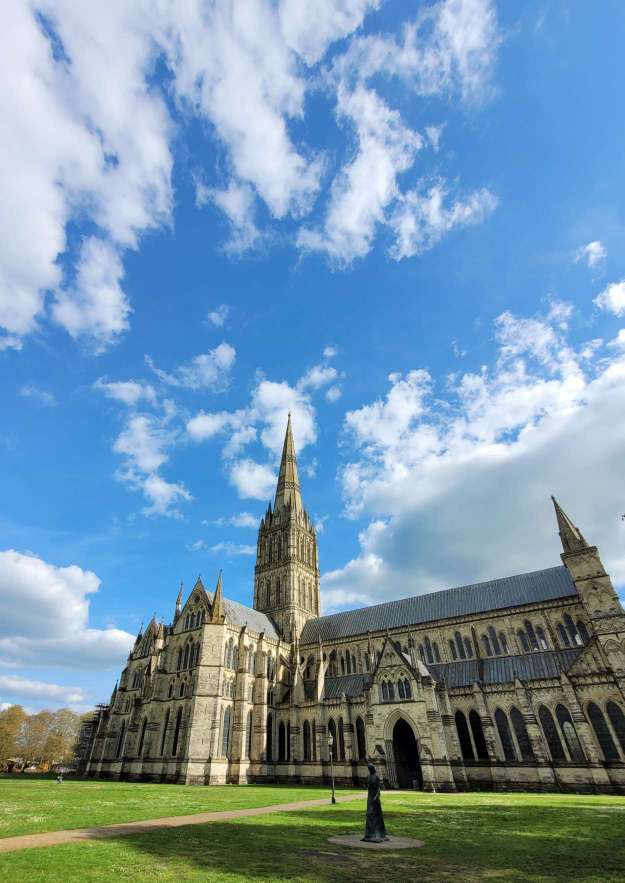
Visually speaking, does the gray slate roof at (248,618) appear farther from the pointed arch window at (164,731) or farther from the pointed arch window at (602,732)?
the pointed arch window at (602,732)

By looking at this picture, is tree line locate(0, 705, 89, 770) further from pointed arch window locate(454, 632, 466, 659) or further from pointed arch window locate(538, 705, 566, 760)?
pointed arch window locate(538, 705, 566, 760)

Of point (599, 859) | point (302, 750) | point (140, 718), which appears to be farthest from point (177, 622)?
point (599, 859)

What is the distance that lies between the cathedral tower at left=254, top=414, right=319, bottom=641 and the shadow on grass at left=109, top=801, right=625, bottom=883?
43565 mm

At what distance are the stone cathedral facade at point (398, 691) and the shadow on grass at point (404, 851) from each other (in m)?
18.6

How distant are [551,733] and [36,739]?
329 feet

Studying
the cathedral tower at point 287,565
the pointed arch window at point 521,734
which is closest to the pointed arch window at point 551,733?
the pointed arch window at point 521,734

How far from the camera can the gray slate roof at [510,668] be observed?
122 ft

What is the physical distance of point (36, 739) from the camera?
9006cm

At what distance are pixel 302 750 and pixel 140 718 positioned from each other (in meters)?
17.6

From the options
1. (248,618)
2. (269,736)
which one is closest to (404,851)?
(269,736)

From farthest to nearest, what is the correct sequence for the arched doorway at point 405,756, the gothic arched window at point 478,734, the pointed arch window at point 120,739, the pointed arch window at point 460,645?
the pointed arch window at point 120,739 < the pointed arch window at point 460,645 < the arched doorway at point 405,756 < the gothic arched window at point 478,734

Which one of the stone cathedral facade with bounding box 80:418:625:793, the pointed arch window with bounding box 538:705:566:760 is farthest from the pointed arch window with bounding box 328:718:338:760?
the pointed arch window with bounding box 538:705:566:760

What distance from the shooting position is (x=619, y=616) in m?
35.6

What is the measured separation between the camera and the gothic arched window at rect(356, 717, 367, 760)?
4056cm
